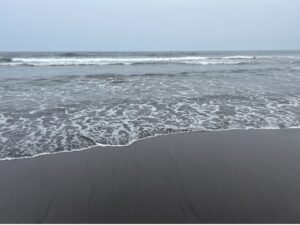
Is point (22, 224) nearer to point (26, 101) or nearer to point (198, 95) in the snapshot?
point (26, 101)

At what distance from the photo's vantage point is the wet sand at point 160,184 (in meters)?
3.33

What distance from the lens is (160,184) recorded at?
4047 millimetres

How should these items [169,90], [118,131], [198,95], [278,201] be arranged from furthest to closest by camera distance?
[169,90] → [198,95] → [118,131] → [278,201]

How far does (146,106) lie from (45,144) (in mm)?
4387

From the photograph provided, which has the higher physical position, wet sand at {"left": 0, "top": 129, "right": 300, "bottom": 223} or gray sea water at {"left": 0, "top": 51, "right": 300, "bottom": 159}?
gray sea water at {"left": 0, "top": 51, "right": 300, "bottom": 159}

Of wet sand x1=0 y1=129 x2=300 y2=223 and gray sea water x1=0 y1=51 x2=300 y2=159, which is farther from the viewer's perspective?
gray sea water x1=0 y1=51 x2=300 y2=159

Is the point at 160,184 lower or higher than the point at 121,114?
lower

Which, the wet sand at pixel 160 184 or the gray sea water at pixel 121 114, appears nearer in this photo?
the wet sand at pixel 160 184

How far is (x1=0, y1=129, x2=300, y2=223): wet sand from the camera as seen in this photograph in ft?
10.9

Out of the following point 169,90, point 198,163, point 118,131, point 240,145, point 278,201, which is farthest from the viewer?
point 169,90

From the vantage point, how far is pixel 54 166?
4672mm

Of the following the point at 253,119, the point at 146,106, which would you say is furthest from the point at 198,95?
the point at 253,119

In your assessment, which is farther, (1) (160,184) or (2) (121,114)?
(2) (121,114)

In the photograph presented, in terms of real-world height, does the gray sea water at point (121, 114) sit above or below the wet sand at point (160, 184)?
above
